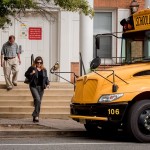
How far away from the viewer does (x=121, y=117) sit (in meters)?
12.9

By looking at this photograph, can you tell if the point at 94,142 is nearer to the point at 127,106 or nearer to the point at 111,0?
the point at 127,106

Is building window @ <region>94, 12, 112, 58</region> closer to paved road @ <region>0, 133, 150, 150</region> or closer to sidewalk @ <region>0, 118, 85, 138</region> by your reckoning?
sidewalk @ <region>0, 118, 85, 138</region>

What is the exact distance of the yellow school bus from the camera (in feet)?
42.4

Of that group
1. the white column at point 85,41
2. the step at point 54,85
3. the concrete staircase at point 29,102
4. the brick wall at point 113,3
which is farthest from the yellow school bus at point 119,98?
the brick wall at point 113,3

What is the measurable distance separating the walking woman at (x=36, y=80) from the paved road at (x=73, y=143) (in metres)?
1.84

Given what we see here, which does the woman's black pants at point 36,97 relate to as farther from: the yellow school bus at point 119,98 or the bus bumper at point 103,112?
the bus bumper at point 103,112

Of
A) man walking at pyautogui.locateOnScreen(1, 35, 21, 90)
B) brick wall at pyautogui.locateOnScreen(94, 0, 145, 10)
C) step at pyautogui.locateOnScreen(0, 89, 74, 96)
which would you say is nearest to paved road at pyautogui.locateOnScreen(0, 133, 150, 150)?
step at pyautogui.locateOnScreen(0, 89, 74, 96)

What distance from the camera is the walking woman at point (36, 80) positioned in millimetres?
15919

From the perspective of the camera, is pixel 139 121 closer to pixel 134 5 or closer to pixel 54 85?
pixel 54 85

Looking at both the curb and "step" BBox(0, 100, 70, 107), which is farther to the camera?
"step" BBox(0, 100, 70, 107)

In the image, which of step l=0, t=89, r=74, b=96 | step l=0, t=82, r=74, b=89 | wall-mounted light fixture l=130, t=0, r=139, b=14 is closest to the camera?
step l=0, t=89, r=74, b=96

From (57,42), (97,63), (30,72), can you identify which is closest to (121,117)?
(97,63)

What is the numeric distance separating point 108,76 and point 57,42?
7693mm

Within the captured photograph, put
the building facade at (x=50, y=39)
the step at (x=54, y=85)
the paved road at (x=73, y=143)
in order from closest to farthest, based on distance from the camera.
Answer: the paved road at (x=73, y=143), the step at (x=54, y=85), the building facade at (x=50, y=39)
